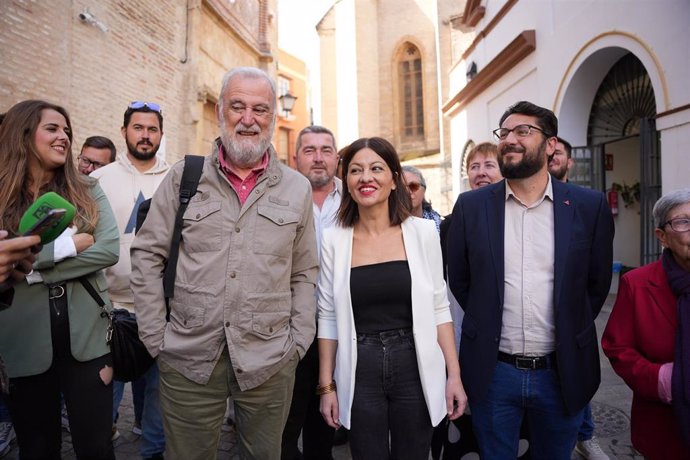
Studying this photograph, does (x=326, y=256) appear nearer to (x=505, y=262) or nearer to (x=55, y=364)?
(x=505, y=262)

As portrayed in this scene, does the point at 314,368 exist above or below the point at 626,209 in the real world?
below

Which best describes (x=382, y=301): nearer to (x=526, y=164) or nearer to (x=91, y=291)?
(x=526, y=164)

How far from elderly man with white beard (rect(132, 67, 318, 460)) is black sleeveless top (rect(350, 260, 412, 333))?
0.90ft

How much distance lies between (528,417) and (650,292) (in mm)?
893

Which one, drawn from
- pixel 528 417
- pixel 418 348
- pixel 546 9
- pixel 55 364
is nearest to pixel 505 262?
pixel 418 348

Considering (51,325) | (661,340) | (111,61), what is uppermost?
(111,61)

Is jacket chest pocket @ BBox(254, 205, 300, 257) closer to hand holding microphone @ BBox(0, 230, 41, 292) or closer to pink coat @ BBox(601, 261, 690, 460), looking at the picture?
hand holding microphone @ BBox(0, 230, 41, 292)

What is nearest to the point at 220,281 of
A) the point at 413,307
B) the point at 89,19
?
the point at 413,307

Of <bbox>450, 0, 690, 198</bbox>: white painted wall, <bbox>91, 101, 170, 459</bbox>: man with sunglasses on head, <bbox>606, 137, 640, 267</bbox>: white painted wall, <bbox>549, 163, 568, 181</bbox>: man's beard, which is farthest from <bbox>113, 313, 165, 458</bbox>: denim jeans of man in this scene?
<bbox>606, 137, 640, 267</bbox>: white painted wall

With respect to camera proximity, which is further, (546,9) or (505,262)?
(546,9)

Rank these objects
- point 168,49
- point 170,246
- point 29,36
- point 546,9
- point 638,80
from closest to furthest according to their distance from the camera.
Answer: point 170,246 → point 29,36 → point 638,80 → point 546,9 → point 168,49

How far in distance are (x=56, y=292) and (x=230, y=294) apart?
90 cm

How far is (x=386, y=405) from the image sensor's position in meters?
2.34

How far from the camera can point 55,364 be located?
2305 millimetres
